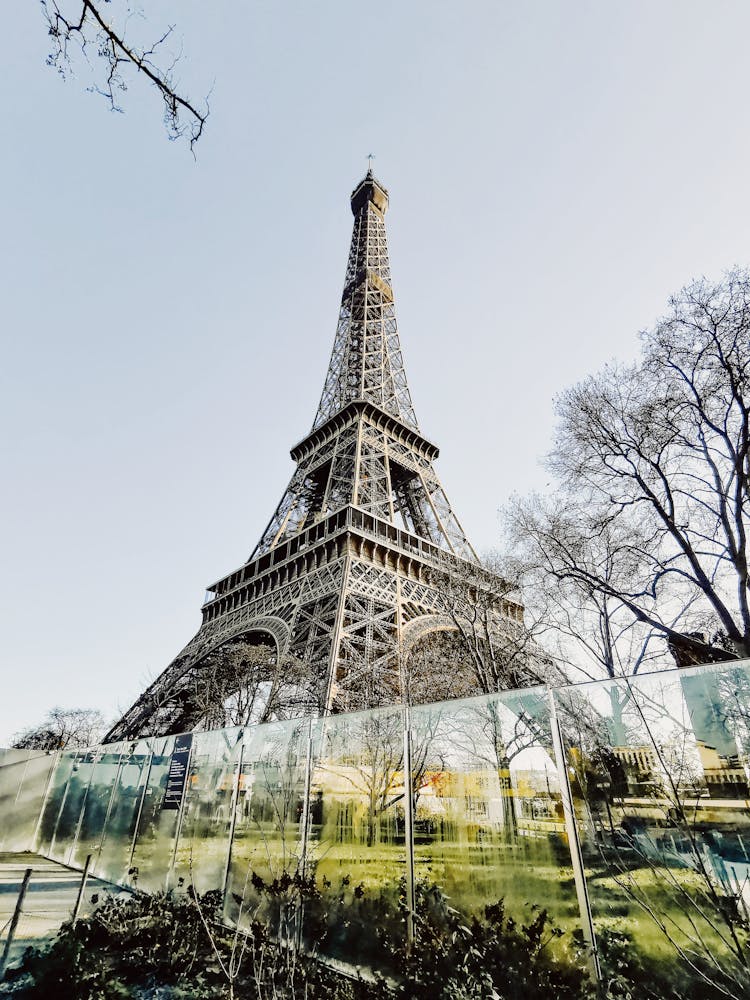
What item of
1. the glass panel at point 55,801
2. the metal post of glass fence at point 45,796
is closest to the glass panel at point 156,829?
the glass panel at point 55,801

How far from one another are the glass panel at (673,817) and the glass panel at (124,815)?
7947 mm

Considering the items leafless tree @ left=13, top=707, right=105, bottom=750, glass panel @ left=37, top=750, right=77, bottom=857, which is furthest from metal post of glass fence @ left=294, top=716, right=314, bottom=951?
leafless tree @ left=13, top=707, right=105, bottom=750

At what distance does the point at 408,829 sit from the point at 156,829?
528 centimetres

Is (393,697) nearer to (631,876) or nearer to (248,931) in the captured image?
(248,931)

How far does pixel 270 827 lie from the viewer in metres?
6.09

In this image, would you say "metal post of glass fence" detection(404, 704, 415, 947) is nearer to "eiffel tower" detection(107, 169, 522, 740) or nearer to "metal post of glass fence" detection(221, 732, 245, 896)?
"metal post of glass fence" detection(221, 732, 245, 896)

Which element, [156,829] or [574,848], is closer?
[574,848]

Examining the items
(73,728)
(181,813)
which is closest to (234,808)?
(181,813)

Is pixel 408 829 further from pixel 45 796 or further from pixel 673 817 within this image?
pixel 45 796

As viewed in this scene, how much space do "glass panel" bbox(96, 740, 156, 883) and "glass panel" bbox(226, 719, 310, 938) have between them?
3.25 meters

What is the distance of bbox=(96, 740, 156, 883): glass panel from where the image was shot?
28.3ft

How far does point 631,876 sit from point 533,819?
0.79 meters

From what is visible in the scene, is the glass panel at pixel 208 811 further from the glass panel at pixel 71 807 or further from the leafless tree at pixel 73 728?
the leafless tree at pixel 73 728

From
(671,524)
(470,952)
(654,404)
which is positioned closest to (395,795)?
(470,952)
